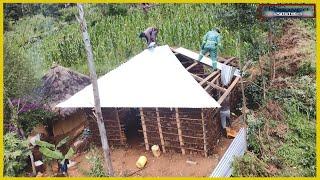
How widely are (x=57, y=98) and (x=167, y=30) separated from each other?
6.98m

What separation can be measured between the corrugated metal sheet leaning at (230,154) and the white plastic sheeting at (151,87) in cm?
121

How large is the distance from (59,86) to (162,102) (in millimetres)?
4223

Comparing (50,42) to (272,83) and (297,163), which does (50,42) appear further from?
(297,163)

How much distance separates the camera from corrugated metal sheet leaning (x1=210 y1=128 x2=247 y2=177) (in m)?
9.33

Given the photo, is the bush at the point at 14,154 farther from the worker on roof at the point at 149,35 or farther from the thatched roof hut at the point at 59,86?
the worker on roof at the point at 149,35

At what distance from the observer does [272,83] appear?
13.4 m

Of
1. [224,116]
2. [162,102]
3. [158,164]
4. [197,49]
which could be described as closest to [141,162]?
[158,164]

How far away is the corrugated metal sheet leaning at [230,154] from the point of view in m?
9.33

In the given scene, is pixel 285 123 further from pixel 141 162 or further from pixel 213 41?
pixel 141 162

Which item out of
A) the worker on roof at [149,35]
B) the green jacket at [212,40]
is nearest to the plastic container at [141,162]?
the worker on roof at [149,35]

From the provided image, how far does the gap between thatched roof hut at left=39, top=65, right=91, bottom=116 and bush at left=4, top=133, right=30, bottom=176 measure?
2.30 metres

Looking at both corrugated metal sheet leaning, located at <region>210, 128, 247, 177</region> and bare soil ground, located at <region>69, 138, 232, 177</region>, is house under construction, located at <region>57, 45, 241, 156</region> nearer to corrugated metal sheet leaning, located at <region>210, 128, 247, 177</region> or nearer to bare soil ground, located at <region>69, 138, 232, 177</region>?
bare soil ground, located at <region>69, 138, 232, 177</region>

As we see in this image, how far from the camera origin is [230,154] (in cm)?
995

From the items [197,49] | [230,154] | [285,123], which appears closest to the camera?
[230,154]
